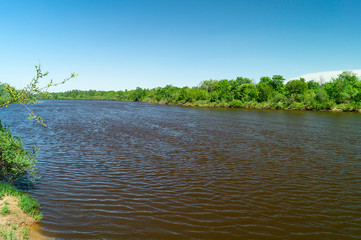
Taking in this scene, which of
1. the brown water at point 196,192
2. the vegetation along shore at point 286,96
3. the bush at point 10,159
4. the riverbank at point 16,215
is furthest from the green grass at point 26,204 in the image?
the vegetation along shore at point 286,96

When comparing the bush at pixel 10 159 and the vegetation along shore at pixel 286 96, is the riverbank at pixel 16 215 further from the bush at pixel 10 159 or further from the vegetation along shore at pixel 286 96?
the vegetation along shore at pixel 286 96

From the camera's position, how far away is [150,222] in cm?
813

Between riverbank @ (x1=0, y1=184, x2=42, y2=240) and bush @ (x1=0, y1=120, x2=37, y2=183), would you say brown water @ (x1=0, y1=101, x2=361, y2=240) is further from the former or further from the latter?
bush @ (x1=0, y1=120, x2=37, y2=183)

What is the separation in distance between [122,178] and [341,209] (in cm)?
1018

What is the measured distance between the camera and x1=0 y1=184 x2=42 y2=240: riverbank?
6391 mm

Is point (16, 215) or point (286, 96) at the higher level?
point (286, 96)

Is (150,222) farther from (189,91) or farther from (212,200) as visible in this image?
(189,91)

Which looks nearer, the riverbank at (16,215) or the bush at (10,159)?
the riverbank at (16,215)

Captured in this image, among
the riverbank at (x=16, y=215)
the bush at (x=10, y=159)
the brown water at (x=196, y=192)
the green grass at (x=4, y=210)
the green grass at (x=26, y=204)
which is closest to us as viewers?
the riverbank at (x=16, y=215)

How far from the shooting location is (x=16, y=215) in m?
7.17

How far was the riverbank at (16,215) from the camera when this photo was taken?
21.0 feet

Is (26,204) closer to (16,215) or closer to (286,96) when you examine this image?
(16,215)

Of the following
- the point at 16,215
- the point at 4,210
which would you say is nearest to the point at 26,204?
the point at 16,215

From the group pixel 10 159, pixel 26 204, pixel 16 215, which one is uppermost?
pixel 10 159
